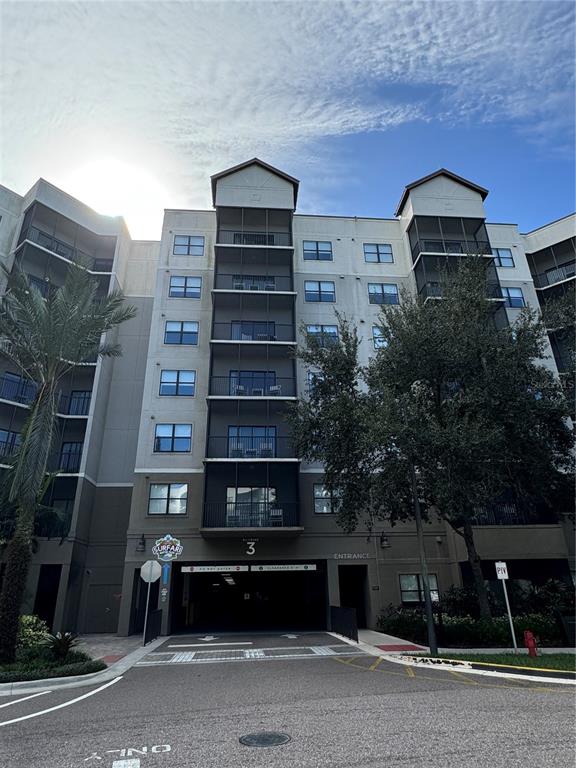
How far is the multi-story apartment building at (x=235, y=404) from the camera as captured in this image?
23.4 m

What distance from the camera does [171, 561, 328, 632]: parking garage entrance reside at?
23750 mm

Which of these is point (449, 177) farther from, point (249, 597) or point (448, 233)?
point (249, 597)

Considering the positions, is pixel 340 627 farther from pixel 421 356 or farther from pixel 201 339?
pixel 201 339

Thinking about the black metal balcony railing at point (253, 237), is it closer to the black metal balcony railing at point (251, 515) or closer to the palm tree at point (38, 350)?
the palm tree at point (38, 350)

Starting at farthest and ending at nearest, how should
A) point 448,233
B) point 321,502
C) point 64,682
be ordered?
point 448,233
point 321,502
point 64,682

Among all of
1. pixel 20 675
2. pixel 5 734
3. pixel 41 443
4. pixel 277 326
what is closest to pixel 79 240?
pixel 277 326

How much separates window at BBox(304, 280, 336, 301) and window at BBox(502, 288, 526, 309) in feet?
37.6

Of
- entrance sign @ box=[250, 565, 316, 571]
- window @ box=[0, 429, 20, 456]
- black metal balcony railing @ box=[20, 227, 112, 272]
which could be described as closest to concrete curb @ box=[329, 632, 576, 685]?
entrance sign @ box=[250, 565, 316, 571]

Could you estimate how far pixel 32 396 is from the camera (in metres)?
27.2

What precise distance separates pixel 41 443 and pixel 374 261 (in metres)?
23.7

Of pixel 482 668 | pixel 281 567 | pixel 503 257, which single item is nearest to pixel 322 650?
A: pixel 482 668

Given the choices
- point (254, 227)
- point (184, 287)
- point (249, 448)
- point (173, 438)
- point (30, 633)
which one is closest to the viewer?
point (30, 633)

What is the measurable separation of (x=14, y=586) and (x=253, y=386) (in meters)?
15.9

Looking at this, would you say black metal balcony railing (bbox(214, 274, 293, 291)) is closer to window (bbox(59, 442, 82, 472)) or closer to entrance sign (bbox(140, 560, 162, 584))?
window (bbox(59, 442, 82, 472))
